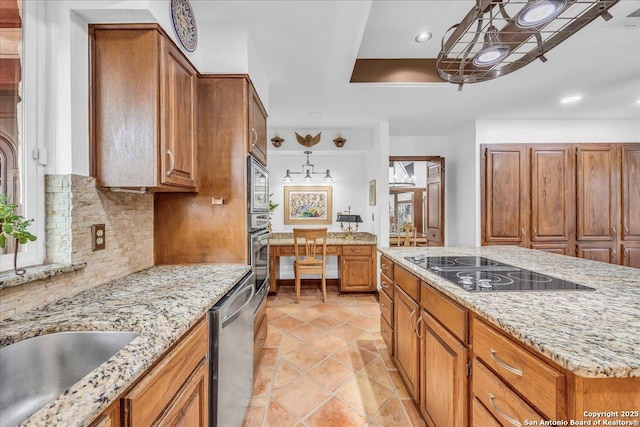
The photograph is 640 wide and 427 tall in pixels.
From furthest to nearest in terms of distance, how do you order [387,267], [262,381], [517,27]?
[387,267]
[262,381]
[517,27]

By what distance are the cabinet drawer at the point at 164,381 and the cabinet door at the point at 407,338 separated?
1.19 metres

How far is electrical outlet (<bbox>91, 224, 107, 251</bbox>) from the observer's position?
133 centimetres

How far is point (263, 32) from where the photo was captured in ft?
6.17

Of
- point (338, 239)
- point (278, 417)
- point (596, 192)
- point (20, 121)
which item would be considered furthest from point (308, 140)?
point (596, 192)

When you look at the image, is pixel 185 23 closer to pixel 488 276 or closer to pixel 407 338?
pixel 488 276

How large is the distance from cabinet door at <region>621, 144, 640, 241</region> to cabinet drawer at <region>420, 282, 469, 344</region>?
3.93 metres

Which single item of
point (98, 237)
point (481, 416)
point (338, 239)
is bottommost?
point (481, 416)

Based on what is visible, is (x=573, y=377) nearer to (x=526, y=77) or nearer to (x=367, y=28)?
(x=367, y=28)

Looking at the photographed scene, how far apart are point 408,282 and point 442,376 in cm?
57

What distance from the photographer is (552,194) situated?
137 inches

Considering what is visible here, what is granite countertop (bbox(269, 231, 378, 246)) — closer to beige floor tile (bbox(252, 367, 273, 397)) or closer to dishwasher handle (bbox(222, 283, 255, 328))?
beige floor tile (bbox(252, 367, 273, 397))

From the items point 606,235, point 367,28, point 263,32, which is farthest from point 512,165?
point 263,32

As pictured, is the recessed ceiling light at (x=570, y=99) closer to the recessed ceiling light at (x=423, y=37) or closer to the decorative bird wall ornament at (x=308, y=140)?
the recessed ceiling light at (x=423, y=37)

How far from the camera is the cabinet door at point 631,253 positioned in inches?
136
